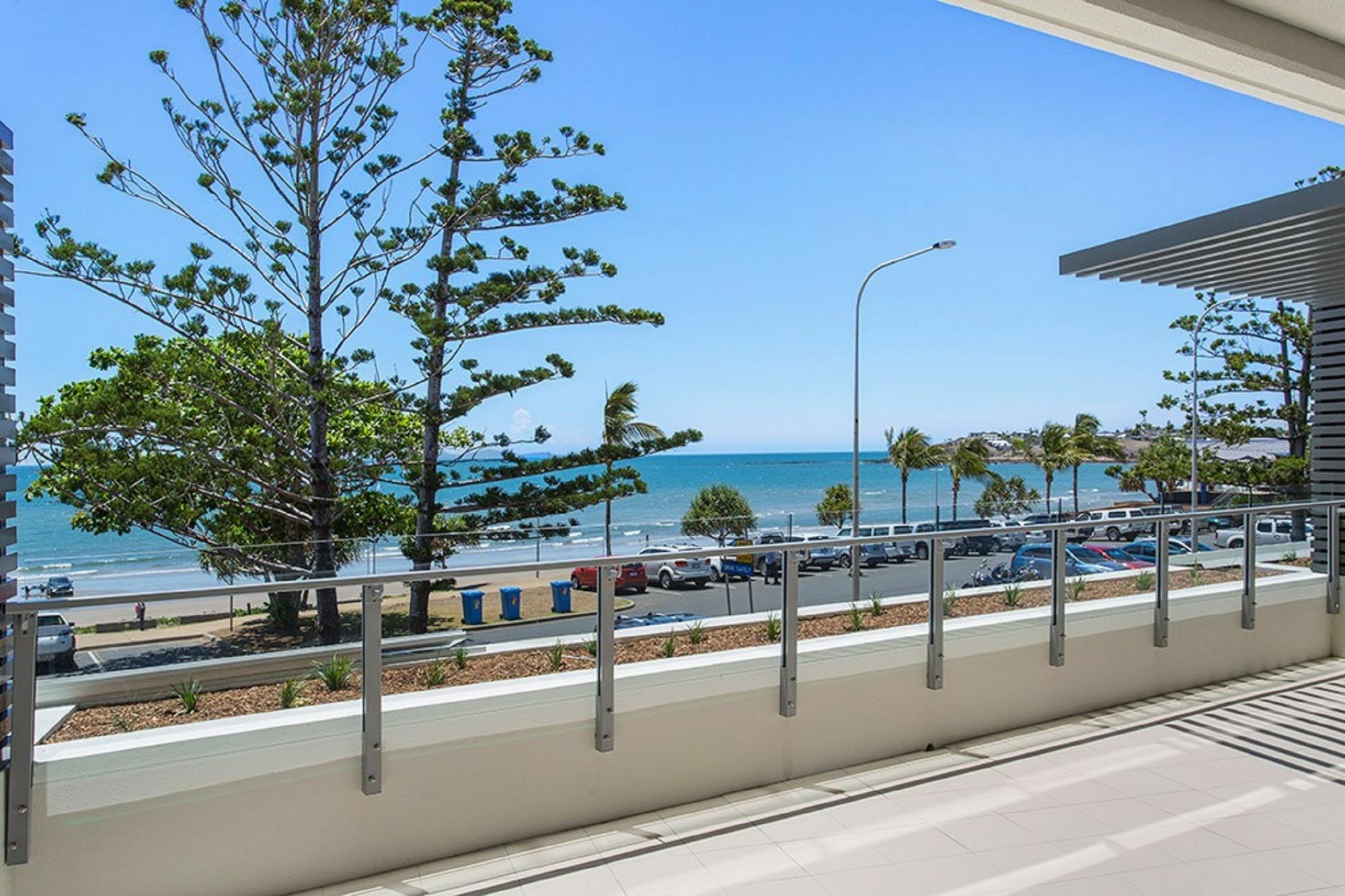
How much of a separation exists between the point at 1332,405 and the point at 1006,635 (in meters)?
4.04

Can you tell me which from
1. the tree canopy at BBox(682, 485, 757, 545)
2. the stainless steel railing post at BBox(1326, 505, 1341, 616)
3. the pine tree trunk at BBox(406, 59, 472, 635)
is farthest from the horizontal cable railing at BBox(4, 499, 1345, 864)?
the pine tree trunk at BBox(406, 59, 472, 635)

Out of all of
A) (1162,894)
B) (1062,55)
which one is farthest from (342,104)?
(1162,894)

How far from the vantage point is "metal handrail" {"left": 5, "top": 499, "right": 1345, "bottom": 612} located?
2367 mm

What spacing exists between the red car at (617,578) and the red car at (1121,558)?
261cm

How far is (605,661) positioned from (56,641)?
1.60 metres

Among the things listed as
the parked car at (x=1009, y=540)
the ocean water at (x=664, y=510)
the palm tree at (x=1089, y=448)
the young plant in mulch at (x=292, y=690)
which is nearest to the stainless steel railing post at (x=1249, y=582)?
the parked car at (x=1009, y=540)

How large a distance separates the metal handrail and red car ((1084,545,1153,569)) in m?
0.20

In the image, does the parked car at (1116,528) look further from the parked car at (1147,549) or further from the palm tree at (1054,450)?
the palm tree at (1054,450)

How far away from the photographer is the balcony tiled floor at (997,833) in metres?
2.64

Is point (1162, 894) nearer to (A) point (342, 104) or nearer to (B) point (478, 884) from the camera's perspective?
(B) point (478, 884)

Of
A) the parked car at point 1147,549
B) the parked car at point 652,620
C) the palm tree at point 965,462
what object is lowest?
the parked car at point 652,620

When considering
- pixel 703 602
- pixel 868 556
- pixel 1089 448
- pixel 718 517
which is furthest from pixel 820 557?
pixel 1089 448

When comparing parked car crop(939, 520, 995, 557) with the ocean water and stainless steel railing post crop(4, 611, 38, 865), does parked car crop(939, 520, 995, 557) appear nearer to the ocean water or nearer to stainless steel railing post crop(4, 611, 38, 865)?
the ocean water

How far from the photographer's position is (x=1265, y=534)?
218 inches
